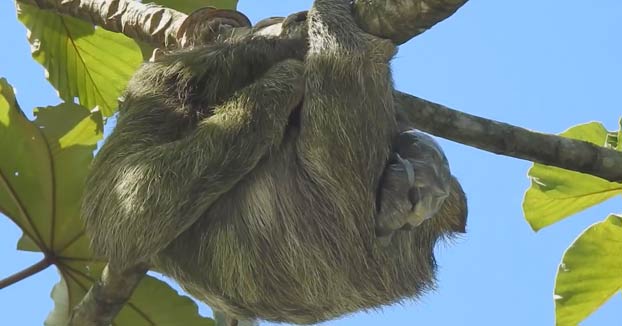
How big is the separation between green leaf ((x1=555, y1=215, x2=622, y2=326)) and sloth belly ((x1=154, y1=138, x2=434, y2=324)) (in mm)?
1385

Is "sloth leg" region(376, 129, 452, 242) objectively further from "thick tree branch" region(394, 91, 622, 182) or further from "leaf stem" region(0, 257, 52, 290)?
"leaf stem" region(0, 257, 52, 290)

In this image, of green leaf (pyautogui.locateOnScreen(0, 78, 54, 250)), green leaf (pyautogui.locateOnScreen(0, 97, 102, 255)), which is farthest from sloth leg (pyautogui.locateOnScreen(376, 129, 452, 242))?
green leaf (pyautogui.locateOnScreen(0, 78, 54, 250))

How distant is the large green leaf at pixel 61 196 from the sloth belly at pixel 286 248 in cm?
111

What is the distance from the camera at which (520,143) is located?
558 cm

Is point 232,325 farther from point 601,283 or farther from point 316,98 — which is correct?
point 601,283

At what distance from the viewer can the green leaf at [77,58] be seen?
8.14 metres

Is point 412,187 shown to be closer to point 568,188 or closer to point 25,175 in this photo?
point 568,188

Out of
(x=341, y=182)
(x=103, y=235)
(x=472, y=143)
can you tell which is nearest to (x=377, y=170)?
(x=341, y=182)

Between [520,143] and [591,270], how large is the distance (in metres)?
1.27

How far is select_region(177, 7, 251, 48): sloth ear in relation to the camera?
6312 millimetres

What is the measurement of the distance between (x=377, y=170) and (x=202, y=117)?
973mm

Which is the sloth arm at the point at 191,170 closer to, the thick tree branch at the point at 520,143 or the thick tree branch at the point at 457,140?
the thick tree branch at the point at 457,140

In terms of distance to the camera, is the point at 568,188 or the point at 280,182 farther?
the point at 568,188

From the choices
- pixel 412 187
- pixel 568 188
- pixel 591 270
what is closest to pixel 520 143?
pixel 412 187
